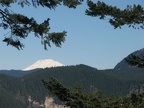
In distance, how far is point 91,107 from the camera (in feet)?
50.4

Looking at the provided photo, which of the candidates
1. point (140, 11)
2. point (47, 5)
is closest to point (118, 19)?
point (140, 11)

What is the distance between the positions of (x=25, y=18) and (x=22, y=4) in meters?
0.67

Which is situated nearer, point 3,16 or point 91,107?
point 91,107

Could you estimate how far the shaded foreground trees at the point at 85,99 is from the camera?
15.5 metres

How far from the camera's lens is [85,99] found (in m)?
15.7

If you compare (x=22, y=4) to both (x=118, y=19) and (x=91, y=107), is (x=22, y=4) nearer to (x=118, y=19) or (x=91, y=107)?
(x=118, y=19)

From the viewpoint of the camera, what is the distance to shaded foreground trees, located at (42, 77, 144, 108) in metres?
15.5

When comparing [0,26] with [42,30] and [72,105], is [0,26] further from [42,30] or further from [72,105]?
[72,105]

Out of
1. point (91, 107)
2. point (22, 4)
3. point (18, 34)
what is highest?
point (22, 4)

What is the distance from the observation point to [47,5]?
16438 mm

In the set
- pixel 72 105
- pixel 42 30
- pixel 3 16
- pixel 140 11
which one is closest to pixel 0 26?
pixel 3 16

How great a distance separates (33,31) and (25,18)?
28.7 inches

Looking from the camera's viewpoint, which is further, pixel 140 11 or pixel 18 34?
pixel 18 34

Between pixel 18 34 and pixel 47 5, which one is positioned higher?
pixel 47 5
